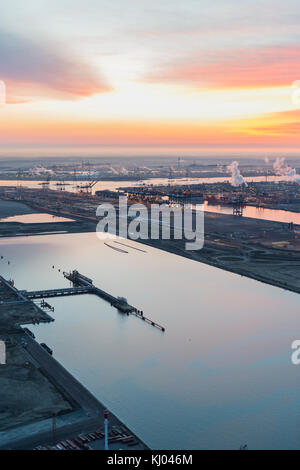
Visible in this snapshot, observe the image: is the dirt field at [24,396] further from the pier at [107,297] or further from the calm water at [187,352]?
the pier at [107,297]

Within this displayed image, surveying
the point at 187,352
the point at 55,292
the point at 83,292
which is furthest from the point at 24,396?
the point at 83,292

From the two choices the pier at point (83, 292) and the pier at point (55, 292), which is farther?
the pier at point (55, 292)

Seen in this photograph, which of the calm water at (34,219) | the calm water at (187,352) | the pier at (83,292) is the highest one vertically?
the calm water at (34,219)

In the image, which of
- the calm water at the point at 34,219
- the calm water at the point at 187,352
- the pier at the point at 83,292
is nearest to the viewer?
the calm water at the point at 187,352

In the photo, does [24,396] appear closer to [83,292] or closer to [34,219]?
[83,292]

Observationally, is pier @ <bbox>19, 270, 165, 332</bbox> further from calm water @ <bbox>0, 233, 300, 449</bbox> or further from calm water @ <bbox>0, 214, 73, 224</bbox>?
calm water @ <bbox>0, 214, 73, 224</bbox>

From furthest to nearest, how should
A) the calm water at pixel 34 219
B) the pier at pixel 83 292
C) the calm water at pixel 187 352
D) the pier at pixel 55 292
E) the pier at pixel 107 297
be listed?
the calm water at pixel 34 219, the pier at pixel 55 292, the pier at pixel 83 292, the pier at pixel 107 297, the calm water at pixel 187 352

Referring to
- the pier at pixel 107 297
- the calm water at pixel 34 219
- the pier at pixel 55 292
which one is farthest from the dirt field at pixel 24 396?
the calm water at pixel 34 219

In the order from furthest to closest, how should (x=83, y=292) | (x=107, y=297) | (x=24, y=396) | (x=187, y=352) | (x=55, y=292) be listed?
(x=83, y=292) → (x=55, y=292) → (x=107, y=297) → (x=187, y=352) → (x=24, y=396)
